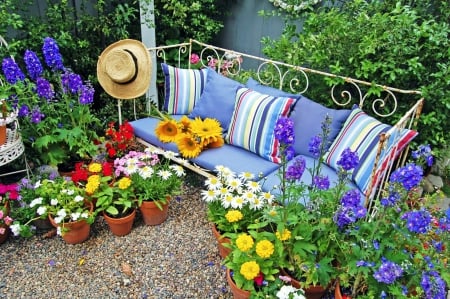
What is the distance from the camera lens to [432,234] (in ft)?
5.80

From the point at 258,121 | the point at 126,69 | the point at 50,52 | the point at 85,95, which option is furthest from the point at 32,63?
the point at 258,121

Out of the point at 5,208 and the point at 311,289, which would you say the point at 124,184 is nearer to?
the point at 5,208

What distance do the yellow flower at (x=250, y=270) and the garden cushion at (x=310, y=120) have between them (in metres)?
1.00

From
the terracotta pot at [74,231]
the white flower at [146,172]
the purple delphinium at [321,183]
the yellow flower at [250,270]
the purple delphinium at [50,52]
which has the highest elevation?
the purple delphinium at [50,52]

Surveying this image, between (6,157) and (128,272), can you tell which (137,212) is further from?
(6,157)

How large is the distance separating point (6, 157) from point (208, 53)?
242cm

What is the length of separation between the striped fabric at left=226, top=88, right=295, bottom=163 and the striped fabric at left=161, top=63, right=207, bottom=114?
545mm

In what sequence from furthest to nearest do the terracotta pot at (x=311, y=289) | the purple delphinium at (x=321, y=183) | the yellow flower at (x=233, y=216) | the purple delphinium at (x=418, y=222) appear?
the yellow flower at (x=233, y=216) → the terracotta pot at (x=311, y=289) → the purple delphinium at (x=321, y=183) → the purple delphinium at (x=418, y=222)

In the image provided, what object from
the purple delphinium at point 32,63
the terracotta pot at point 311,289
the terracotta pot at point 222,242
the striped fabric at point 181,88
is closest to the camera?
the terracotta pot at point 311,289

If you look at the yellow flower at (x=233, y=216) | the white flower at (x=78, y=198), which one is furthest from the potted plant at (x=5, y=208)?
the yellow flower at (x=233, y=216)

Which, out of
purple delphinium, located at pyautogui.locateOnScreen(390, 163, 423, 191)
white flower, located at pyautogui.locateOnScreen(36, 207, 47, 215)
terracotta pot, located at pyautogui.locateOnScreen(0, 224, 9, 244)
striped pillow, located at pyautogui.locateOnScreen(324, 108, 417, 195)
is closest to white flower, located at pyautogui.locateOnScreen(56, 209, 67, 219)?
white flower, located at pyautogui.locateOnScreen(36, 207, 47, 215)

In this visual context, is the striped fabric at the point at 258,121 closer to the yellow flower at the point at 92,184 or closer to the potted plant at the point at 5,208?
the yellow flower at the point at 92,184

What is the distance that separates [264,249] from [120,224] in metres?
1.03

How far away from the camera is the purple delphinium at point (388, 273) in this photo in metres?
1.26
